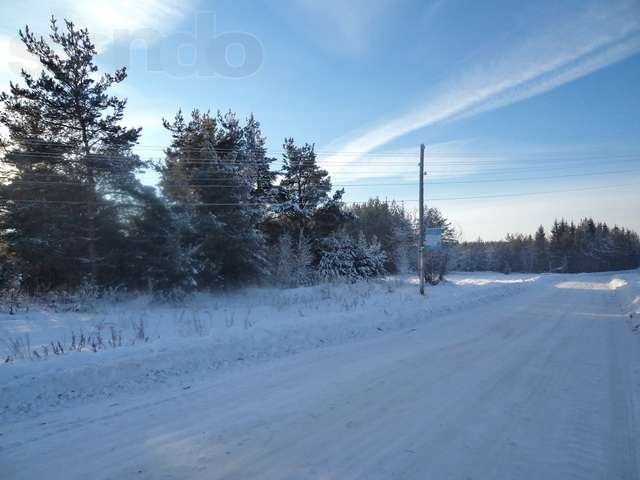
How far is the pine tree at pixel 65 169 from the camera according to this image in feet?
63.5

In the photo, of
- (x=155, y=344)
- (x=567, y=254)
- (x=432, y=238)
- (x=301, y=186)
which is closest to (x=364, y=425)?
(x=155, y=344)

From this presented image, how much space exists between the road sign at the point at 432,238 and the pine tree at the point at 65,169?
17.4 meters

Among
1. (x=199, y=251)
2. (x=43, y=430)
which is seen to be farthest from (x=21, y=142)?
(x=43, y=430)

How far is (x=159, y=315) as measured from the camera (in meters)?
14.3

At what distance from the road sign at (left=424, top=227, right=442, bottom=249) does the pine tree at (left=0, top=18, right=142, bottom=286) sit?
17357 mm

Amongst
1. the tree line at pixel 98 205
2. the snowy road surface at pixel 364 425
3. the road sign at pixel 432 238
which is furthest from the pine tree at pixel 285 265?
the snowy road surface at pixel 364 425

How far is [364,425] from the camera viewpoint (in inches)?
176

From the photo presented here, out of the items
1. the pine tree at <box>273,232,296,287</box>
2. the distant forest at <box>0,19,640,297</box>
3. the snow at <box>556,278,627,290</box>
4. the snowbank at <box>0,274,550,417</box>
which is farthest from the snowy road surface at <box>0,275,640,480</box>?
the snow at <box>556,278,627,290</box>

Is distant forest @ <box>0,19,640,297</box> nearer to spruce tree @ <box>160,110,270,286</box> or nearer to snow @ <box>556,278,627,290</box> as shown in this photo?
spruce tree @ <box>160,110,270,286</box>

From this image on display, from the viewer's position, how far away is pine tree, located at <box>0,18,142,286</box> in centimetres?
1934

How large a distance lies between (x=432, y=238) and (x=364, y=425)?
19730 mm

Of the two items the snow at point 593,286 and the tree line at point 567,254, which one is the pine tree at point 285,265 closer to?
the snow at point 593,286

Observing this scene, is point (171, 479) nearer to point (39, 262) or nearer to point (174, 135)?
point (39, 262)

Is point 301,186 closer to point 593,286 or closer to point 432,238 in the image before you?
point 432,238
